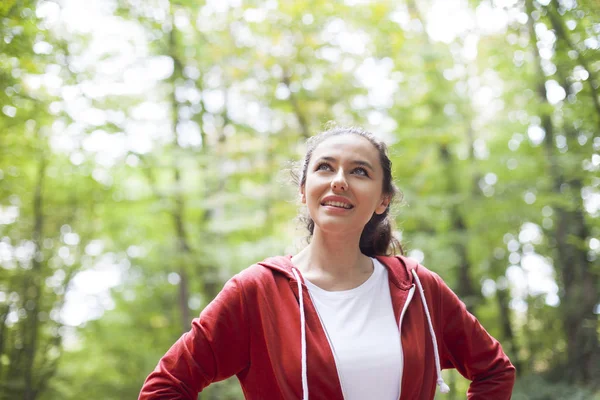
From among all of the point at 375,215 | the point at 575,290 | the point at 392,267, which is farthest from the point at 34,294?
the point at 575,290

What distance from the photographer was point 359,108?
651 centimetres

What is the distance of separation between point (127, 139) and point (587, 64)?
14.2ft

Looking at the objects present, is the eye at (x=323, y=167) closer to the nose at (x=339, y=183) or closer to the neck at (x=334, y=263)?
the nose at (x=339, y=183)

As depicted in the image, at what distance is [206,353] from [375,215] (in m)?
0.74

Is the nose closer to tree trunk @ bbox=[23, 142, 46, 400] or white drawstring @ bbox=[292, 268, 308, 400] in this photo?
white drawstring @ bbox=[292, 268, 308, 400]

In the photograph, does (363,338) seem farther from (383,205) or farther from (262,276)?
(383,205)

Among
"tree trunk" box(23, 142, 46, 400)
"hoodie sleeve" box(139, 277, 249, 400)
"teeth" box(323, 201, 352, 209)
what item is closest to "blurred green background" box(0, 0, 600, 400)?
"tree trunk" box(23, 142, 46, 400)

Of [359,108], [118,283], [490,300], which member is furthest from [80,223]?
[490,300]

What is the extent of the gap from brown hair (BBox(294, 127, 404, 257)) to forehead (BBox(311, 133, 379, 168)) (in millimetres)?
29

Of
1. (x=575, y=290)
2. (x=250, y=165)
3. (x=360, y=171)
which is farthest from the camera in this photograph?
(x=250, y=165)

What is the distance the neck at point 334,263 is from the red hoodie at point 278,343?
66 millimetres

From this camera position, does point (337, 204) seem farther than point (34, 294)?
No

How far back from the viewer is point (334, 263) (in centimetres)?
151

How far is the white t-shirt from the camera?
1.31 metres
